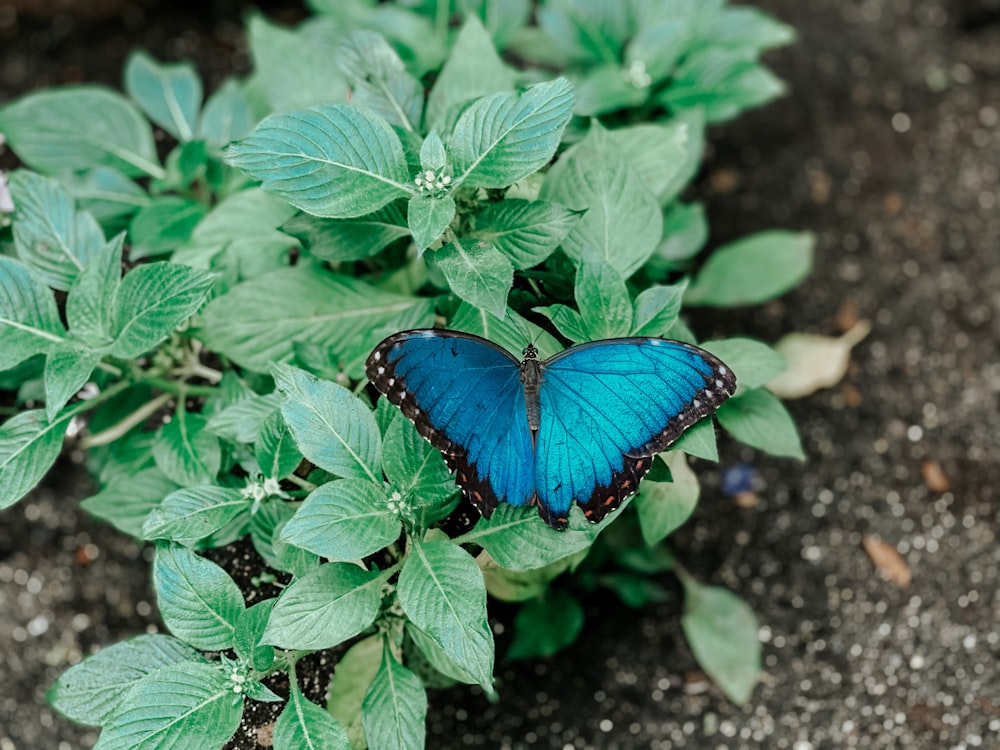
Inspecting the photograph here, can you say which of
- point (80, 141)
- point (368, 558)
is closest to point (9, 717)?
point (368, 558)

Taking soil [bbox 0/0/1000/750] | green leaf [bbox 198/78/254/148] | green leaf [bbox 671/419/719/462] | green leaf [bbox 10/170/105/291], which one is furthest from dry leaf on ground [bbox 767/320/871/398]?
green leaf [bbox 10/170/105/291]

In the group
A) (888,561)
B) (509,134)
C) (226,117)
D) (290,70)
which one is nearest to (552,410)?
(509,134)

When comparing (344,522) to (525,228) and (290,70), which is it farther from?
(290,70)

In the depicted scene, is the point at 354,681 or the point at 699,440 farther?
the point at 354,681

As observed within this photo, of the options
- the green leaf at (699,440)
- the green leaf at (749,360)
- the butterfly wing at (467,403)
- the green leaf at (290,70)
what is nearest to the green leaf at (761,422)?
the green leaf at (749,360)

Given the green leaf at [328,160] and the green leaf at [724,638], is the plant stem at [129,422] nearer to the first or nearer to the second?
the green leaf at [328,160]

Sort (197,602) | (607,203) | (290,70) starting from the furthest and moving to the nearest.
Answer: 1. (290,70)
2. (607,203)
3. (197,602)
